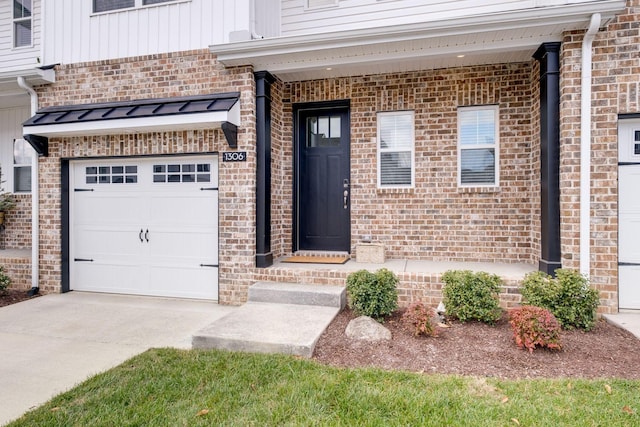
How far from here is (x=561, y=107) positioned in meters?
4.95

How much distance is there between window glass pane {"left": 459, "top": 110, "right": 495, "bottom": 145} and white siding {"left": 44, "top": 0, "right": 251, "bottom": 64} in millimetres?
3669

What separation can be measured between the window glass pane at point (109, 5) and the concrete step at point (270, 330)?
5.37 metres

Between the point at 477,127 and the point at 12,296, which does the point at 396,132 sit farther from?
the point at 12,296

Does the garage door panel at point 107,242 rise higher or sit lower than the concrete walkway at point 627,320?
higher

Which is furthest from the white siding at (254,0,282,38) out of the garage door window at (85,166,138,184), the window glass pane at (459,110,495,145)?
the window glass pane at (459,110,495,145)

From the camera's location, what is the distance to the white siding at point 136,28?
19.4ft

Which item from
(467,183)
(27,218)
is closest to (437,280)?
(467,183)

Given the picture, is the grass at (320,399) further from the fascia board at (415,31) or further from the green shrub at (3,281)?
the green shrub at (3,281)

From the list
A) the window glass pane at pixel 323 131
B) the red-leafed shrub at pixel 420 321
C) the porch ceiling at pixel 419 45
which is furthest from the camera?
the window glass pane at pixel 323 131

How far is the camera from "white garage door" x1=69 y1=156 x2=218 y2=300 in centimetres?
610

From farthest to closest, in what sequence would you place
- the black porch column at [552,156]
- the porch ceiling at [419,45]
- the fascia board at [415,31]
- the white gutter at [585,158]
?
1. the black porch column at [552,156]
2. the white gutter at [585,158]
3. the porch ceiling at [419,45]
4. the fascia board at [415,31]

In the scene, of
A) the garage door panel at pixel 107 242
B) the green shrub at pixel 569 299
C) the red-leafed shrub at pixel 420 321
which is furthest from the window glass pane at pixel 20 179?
the green shrub at pixel 569 299

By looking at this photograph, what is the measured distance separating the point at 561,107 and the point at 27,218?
9.91m

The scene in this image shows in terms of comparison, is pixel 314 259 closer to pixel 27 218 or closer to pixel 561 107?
pixel 561 107
